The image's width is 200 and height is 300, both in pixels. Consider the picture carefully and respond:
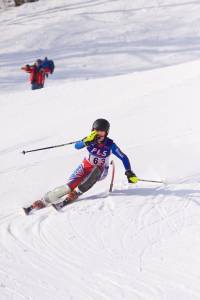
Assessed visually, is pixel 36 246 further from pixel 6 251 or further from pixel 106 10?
pixel 106 10

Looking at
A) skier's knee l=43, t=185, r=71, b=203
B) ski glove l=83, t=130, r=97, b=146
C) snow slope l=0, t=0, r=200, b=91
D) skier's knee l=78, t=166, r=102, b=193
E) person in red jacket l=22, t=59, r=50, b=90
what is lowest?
skier's knee l=43, t=185, r=71, b=203

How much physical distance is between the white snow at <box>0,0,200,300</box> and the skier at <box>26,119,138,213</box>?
22 centimetres

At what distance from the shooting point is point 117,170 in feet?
A: 30.9

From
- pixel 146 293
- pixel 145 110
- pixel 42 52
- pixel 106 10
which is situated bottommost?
pixel 146 293

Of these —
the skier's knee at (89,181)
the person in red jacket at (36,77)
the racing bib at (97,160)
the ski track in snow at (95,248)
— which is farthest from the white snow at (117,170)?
the person in red jacket at (36,77)

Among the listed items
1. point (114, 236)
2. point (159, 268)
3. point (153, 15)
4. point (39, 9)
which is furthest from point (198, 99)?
point (39, 9)

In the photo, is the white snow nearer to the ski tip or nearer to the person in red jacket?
the ski tip

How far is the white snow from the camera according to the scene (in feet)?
18.3

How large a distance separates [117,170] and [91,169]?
160 cm

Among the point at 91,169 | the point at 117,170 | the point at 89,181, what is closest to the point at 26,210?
the point at 89,181

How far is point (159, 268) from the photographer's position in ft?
18.8

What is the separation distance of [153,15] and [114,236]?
18104mm

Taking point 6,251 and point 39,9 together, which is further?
point 39,9

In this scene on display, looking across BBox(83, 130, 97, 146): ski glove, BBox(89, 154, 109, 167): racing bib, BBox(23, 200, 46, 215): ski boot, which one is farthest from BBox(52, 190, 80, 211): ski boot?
BBox(83, 130, 97, 146): ski glove
